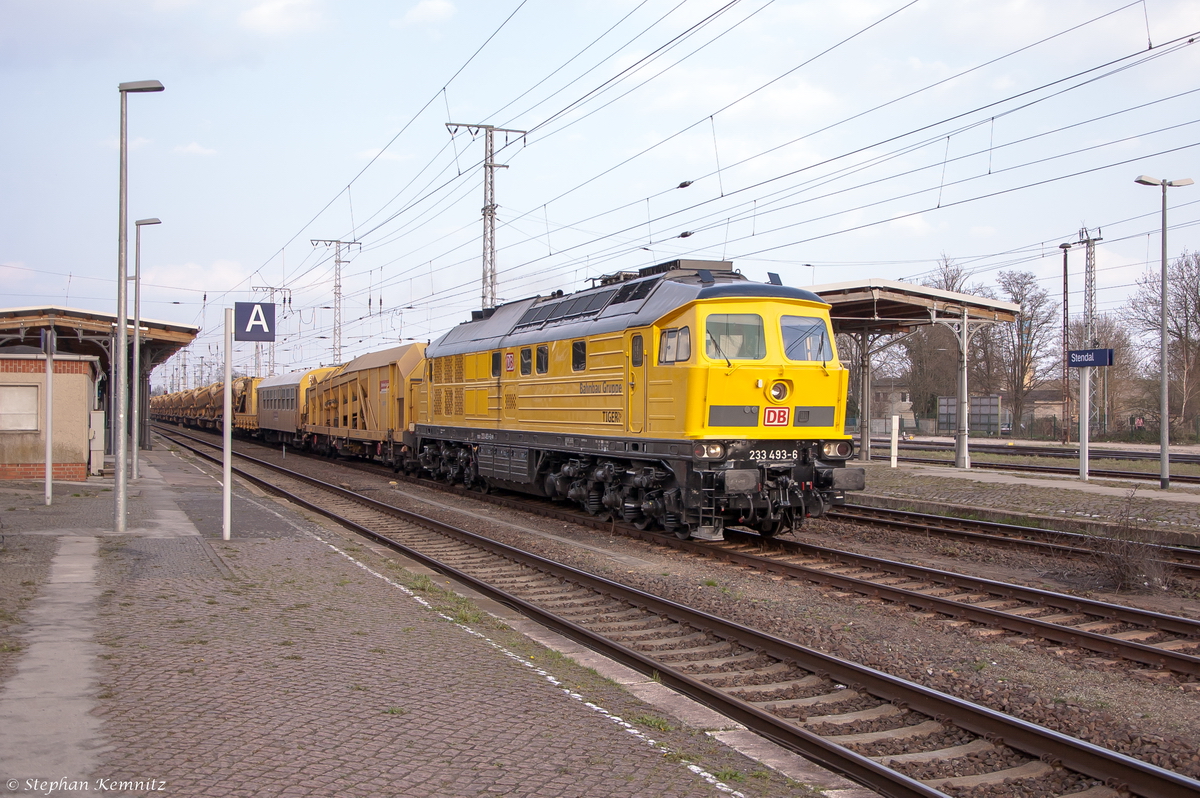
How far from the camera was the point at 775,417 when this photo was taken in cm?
1275

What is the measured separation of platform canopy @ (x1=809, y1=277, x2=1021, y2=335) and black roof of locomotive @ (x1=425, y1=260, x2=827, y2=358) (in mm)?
8900

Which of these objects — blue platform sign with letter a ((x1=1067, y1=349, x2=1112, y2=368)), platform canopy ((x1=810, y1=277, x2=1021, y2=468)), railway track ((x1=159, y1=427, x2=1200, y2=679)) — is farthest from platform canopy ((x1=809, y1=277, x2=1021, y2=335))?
railway track ((x1=159, y1=427, x2=1200, y2=679))

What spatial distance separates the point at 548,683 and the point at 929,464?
24.3 m

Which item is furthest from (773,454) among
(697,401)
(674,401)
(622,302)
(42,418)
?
(42,418)

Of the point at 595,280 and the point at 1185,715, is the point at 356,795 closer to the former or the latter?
the point at 1185,715

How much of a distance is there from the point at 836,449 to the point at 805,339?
5.61 ft

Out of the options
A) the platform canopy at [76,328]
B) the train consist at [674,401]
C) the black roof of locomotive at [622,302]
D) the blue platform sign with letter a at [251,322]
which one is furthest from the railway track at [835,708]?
the platform canopy at [76,328]

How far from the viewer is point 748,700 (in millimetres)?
6578

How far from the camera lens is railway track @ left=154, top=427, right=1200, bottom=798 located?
16.3 ft

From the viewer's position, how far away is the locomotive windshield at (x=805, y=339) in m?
13.0

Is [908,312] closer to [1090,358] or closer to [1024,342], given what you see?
[1090,358]

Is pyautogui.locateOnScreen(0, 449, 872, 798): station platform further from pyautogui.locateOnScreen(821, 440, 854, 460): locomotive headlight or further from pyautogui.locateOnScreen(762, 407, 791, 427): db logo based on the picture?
pyautogui.locateOnScreen(821, 440, 854, 460): locomotive headlight

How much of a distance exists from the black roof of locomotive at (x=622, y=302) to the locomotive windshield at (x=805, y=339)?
34 cm

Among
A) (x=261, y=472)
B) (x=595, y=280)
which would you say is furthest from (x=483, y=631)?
(x=261, y=472)
